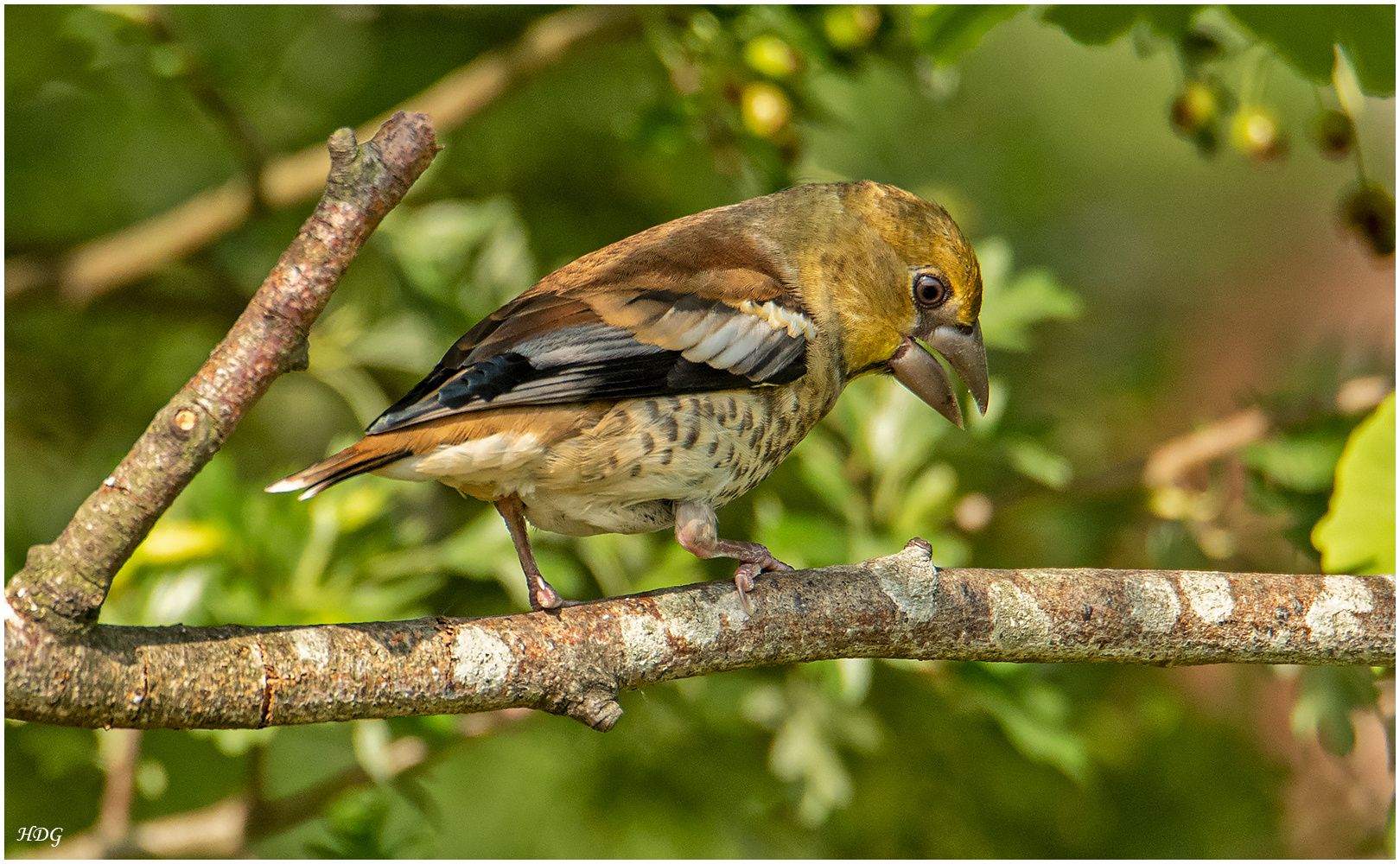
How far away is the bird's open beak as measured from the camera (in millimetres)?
3318

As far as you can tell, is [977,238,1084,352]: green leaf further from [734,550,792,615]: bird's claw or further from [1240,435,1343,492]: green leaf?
[734,550,792,615]: bird's claw

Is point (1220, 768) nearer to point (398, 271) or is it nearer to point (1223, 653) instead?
point (1223, 653)

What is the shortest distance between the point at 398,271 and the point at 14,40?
150 cm

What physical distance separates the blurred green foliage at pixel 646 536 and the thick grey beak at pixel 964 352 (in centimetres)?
52

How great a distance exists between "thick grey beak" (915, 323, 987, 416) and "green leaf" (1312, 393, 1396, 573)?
3.23 ft

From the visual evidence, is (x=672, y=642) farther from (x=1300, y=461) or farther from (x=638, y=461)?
(x=1300, y=461)

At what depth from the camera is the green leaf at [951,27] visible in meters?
3.42

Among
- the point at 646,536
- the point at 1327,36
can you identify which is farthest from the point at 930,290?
the point at 646,536

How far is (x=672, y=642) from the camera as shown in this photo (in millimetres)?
2455

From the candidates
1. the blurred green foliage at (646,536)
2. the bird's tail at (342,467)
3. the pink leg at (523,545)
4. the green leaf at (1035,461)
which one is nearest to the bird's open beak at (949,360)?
the blurred green foliage at (646,536)

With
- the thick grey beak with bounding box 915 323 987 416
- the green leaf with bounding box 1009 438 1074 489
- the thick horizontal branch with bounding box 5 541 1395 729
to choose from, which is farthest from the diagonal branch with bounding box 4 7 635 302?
the thick horizontal branch with bounding box 5 541 1395 729

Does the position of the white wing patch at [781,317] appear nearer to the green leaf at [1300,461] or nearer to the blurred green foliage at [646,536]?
the blurred green foliage at [646,536]

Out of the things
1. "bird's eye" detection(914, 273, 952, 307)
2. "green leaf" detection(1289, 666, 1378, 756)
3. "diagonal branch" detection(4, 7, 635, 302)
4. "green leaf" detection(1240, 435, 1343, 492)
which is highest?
"diagonal branch" detection(4, 7, 635, 302)

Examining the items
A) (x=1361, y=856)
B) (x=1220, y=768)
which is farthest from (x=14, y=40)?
(x=1361, y=856)
